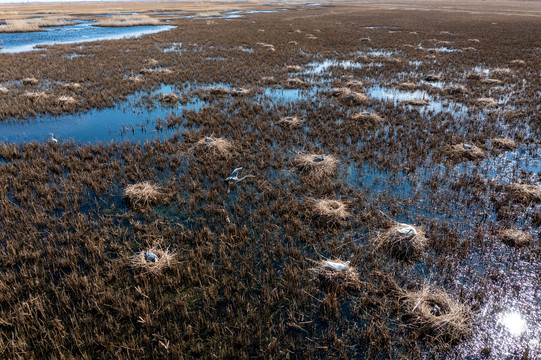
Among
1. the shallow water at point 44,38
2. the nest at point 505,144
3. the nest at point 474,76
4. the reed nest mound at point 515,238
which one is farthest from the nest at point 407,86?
the shallow water at point 44,38

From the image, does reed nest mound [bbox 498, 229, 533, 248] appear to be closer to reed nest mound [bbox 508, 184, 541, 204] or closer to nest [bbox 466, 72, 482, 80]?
reed nest mound [bbox 508, 184, 541, 204]

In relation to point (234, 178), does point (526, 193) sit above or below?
below

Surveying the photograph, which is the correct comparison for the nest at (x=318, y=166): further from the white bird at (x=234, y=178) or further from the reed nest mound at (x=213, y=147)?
the reed nest mound at (x=213, y=147)

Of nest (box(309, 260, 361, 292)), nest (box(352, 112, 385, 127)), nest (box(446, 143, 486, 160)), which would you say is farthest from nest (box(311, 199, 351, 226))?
nest (box(352, 112, 385, 127))

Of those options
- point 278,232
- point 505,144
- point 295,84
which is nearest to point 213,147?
point 278,232

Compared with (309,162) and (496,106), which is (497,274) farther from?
(496,106)

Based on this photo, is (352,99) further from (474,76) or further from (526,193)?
(474,76)

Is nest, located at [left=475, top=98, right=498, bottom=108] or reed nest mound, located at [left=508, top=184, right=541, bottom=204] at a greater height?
nest, located at [left=475, top=98, right=498, bottom=108]
